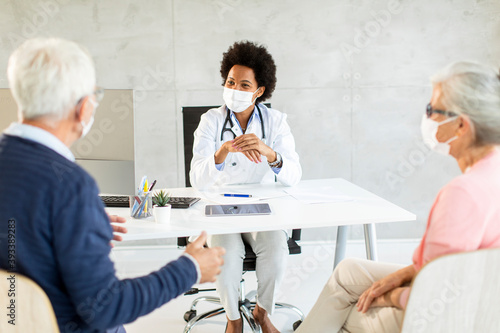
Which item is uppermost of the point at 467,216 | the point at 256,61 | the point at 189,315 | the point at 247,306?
the point at 256,61

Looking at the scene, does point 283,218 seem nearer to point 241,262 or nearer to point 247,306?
point 241,262

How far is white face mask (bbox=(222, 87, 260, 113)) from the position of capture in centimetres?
276

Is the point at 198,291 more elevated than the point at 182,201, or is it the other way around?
the point at 182,201

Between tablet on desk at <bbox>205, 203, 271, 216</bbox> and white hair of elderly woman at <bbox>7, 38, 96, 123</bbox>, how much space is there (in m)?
1.00

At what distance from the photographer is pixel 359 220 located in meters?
1.98

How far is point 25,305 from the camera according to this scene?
3.48 feet

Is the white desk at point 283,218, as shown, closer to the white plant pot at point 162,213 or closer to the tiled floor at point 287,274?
the white plant pot at point 162,213

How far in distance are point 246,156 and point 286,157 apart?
0.87ft

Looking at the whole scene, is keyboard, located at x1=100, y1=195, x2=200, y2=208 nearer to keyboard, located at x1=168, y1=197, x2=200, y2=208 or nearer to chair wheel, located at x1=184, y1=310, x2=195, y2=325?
keyboard, located at x1=168, y1=197, x2=200, y2=208

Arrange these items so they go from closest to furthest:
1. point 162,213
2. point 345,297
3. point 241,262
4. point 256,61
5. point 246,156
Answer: point 345,297 → point 162,213 → point 241,262 → point 246,156 → point 256,61

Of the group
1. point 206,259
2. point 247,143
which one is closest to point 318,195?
point 247,143

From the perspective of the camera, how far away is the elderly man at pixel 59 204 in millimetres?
1094

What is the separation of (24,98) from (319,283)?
8.37 feet

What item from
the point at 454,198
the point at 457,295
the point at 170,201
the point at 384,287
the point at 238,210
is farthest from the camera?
the point at 170,201
